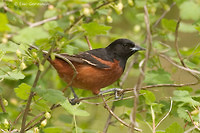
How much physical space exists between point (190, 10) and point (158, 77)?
153 cm

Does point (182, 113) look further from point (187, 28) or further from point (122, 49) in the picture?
point (187, 28)

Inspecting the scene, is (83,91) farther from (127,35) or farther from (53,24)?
(53,24)

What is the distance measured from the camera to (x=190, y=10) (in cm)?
191

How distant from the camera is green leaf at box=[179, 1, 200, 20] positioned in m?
1.90

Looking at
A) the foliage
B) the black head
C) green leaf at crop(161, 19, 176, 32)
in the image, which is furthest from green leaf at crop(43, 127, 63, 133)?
green leaf at crop(161, 19, 176, 32)

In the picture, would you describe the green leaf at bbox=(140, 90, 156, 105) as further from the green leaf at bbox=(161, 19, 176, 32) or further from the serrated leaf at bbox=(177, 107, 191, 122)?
the green leaf at bbox=(161, 19, 176, 32)

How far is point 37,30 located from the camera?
1.70 meters

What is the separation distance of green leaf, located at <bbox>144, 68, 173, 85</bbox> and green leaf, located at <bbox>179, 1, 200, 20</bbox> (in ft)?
4.72

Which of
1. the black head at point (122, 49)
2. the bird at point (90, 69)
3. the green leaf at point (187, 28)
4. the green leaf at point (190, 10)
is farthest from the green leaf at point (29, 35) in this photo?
the green leaf at point (187, 28)

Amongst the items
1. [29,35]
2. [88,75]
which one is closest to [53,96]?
[29,35]

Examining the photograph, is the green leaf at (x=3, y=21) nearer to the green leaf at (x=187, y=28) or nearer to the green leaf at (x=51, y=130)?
the green leaf at (x=51, y=130)

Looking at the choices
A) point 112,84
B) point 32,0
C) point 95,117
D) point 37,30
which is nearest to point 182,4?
point 37,30

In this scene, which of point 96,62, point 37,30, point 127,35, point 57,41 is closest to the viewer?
point 37,30

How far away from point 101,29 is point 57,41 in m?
0.28
